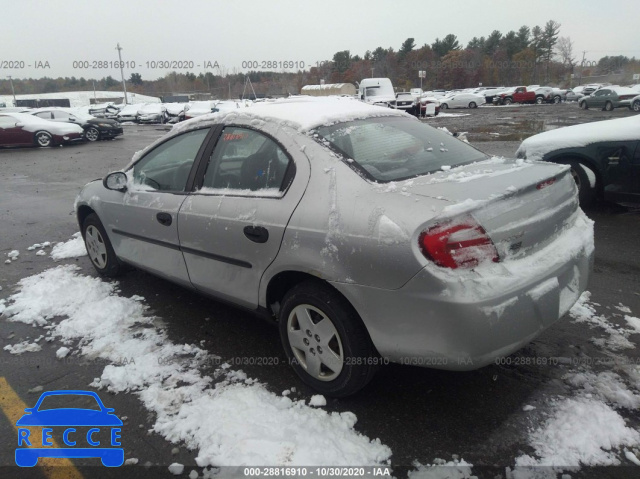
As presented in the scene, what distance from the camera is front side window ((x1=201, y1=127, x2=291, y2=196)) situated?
2.83m

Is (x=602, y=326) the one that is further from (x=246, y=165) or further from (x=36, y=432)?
(x=36, y=432)

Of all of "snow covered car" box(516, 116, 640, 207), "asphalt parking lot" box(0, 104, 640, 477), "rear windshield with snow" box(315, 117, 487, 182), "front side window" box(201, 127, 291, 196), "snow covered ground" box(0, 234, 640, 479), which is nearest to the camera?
"snow covered ground" box(0, 234, 640, 479)

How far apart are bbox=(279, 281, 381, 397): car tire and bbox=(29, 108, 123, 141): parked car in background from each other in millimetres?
20465

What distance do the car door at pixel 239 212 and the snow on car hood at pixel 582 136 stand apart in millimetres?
4855

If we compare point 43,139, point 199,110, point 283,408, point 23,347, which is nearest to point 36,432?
point 23,347

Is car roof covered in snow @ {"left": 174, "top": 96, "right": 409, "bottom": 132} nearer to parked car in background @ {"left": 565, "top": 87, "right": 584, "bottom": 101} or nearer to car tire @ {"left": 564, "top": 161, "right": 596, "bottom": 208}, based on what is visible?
car tire @ {"left": 564, "top": 161, "right": 596, "bottom": 208}

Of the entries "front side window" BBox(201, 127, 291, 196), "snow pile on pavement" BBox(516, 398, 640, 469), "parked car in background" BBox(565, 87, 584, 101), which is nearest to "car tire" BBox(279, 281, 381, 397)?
"front side window" BBox(201, 127, 291, 196)

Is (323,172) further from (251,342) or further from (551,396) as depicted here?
(551,396)

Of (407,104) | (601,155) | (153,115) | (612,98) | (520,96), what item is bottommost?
(153,115)

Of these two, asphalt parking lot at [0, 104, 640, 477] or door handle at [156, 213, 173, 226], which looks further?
door handle at [156, 213, 173, 226]

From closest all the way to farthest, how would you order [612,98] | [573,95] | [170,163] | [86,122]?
[170,163] → [86,122] → [612,98] → [573,95]

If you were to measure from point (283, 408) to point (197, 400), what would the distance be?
53 centimetres

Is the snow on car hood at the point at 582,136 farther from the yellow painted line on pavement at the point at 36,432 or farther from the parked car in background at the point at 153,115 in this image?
the parked car in background at the point at 153,115

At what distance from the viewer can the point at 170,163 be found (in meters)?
3.68
